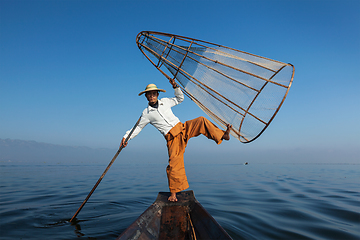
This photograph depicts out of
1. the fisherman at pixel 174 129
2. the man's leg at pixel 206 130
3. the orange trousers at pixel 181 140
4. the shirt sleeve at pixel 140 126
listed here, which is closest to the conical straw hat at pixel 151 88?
the fisherman at pixel 174 129

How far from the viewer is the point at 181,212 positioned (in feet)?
12.6

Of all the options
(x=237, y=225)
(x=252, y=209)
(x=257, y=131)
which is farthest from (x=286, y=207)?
(x=257, y=131)

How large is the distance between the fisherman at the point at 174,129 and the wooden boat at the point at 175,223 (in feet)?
0.73

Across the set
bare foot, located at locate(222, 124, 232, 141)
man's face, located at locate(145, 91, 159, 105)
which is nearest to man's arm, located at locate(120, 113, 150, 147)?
man's face, located at locate(145, 91, 159, 105)

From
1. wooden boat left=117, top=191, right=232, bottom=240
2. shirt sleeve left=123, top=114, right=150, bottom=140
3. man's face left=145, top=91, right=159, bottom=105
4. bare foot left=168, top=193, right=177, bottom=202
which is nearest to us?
wooden boat left=117, top=191, right=232, bottom=240

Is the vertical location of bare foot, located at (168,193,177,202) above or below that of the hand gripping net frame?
below

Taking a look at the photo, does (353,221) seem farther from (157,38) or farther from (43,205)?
(43,205)

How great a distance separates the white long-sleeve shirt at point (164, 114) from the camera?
4023 millimetres

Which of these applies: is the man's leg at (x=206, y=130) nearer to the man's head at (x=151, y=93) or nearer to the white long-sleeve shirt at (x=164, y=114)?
the white long-sleeve shirt at (x=164, y=114)

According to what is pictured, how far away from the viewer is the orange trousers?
3824 millimetres

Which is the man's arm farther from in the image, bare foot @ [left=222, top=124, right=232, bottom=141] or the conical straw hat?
bare foot @ [left=222, top=124, right=232, bottom=141]

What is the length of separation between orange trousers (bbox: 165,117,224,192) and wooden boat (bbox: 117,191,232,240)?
356 millimetres

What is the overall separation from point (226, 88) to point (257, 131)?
0.98 m

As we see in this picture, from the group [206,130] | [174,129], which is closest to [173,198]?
[174,129]
